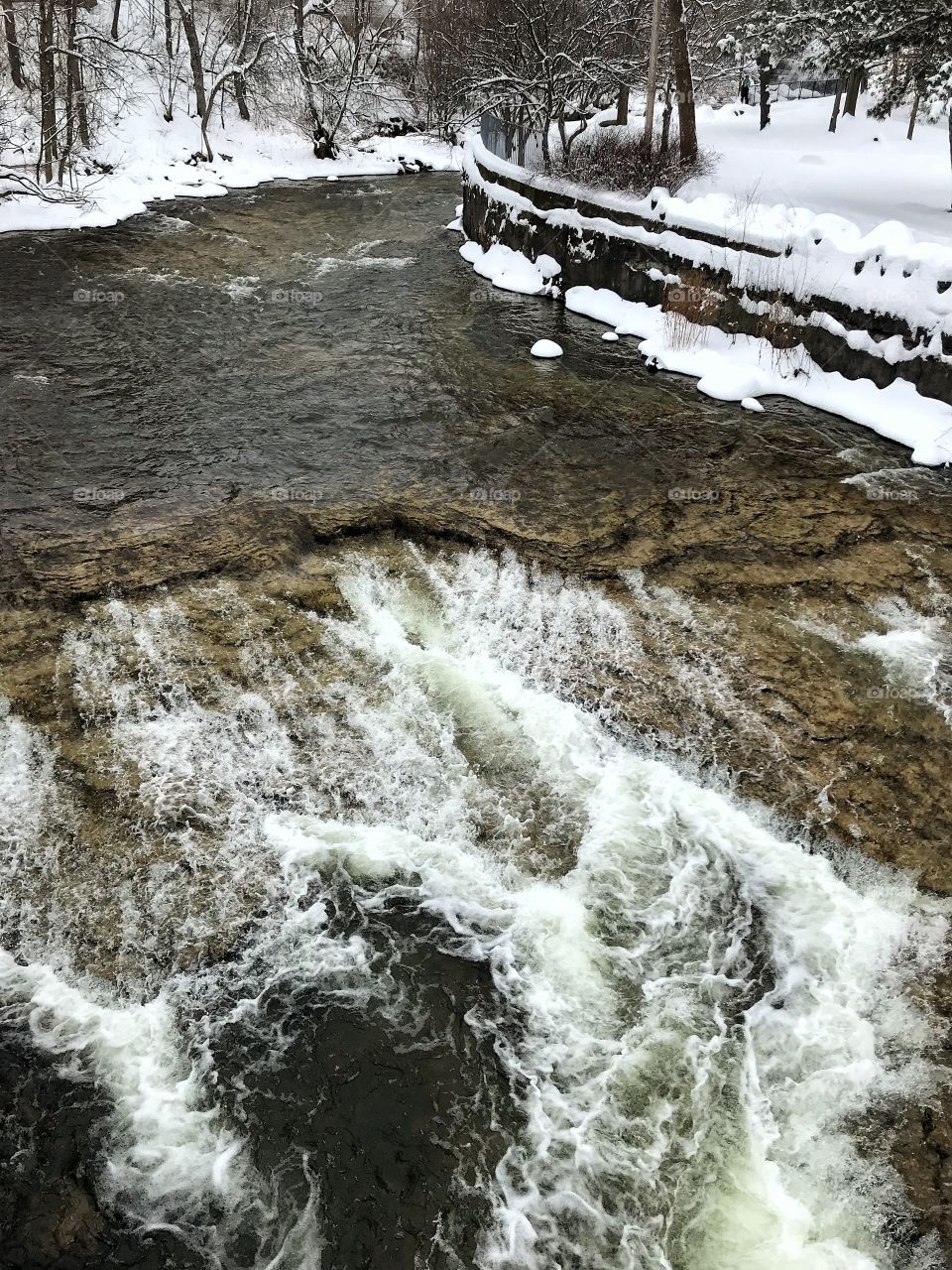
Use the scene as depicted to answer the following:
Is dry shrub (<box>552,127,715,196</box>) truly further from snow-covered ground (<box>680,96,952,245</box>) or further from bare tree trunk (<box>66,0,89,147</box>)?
bare tree trunk (<box>66,0,89,147</box>)

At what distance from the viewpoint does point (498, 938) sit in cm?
511

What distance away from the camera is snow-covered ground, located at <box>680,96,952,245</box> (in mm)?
14008

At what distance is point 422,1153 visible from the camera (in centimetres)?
412

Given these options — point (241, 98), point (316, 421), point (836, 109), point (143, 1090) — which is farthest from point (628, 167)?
point (241, 98)

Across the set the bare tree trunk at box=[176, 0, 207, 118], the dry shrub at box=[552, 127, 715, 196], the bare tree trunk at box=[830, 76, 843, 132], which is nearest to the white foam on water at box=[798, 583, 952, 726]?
the dry shrub at box=[552, 127, 715, 196]

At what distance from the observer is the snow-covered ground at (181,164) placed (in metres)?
20.0

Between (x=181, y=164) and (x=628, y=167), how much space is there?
16.5 m

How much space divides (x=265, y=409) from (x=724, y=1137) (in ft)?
30.0

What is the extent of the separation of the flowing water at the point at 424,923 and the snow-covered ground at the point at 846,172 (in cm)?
742

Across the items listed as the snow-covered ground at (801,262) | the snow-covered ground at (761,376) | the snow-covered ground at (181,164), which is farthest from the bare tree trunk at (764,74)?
the snow-covered ground at (761,376)

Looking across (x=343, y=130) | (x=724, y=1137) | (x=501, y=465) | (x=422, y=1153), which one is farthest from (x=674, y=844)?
(x=343, y=130)

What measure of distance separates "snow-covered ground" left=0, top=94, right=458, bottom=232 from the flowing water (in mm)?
14251

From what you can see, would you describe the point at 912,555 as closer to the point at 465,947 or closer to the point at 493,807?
the point at 493,807

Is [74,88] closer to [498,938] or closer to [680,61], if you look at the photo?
[680,61]
